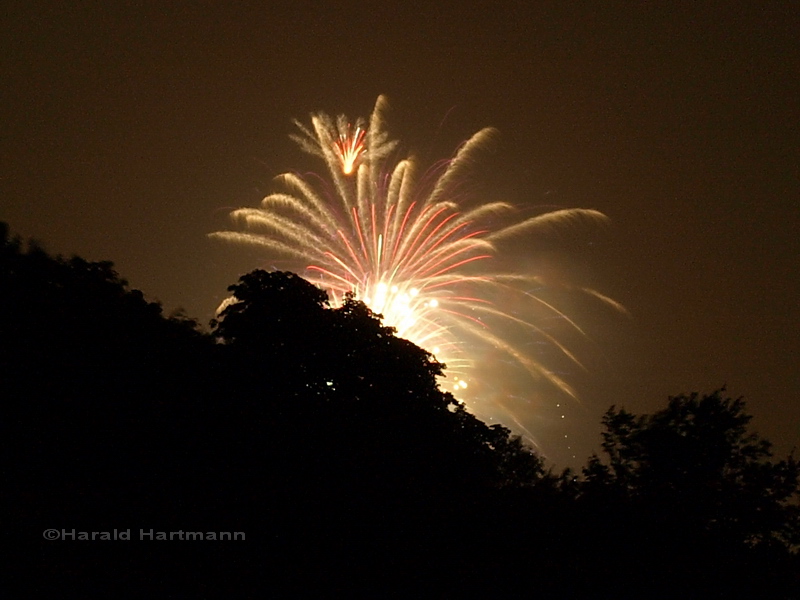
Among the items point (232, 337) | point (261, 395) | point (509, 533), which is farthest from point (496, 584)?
point (232, 337)

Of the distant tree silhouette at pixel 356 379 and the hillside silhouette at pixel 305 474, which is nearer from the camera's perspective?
the hillside silhouette at pixel 305 474

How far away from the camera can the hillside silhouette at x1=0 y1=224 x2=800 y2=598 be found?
9.33m

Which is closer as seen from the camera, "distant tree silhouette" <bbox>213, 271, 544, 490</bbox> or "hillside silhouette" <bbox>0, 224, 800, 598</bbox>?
"hillside silhouette" <bbox>0, 224, 800, 598</bbox>

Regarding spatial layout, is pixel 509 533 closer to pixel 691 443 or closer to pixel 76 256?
pixel 691 443

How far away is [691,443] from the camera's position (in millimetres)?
17312

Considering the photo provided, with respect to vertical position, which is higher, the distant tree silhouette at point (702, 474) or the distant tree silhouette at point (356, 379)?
the distant tree silhouette at point (356, 379)

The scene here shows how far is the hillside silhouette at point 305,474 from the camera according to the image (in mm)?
9328

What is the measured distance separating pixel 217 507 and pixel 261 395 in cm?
527

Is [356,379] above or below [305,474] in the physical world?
above

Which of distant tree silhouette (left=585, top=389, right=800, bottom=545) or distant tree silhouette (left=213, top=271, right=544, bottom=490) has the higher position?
distant tree silhouette (left=213, top=271, right=544, bottom=490)

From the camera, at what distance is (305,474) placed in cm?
1287

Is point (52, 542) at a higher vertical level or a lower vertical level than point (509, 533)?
higher

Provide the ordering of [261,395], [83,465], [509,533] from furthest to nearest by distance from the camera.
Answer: [261,395]
[83,465]
[509,533]

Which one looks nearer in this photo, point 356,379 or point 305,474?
point 305,474
